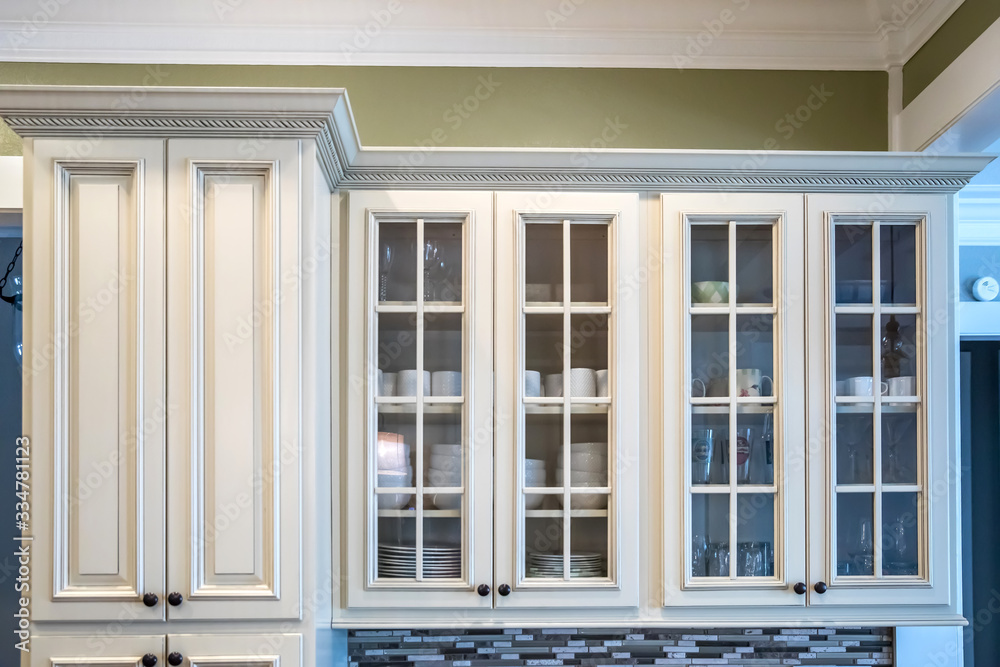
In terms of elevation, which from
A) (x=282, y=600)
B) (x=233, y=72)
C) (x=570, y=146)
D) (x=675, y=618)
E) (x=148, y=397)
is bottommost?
(x=675, y=618)

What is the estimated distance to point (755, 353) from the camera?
6.34 ft

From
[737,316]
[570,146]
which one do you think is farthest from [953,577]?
[570,146]

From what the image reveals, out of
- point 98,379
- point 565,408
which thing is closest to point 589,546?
point 565,408

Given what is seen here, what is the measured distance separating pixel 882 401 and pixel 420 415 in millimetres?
1072

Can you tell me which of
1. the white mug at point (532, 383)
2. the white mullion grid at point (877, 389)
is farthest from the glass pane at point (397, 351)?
the white mullion grid at point (877, 389)

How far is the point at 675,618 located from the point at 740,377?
0.57 meters

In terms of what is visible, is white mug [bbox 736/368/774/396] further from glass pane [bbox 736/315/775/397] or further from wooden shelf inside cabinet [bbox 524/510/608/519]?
wooden shelf inside cabinet [bbox 524/510/608/519]

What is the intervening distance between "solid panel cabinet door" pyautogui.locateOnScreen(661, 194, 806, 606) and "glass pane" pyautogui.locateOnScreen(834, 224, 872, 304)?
3.9 inches

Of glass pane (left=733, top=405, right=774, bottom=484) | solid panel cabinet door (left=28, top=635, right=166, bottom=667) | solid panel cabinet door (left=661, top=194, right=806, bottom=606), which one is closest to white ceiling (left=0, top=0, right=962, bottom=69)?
solid panel cabinet door (left=661, top=194, right=806, bottom=606)

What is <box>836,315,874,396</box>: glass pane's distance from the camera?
6.36 ft

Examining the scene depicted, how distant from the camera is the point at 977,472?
2.92 metres

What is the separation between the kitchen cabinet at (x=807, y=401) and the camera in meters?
1.90

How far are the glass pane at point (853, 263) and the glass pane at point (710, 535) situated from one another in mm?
556

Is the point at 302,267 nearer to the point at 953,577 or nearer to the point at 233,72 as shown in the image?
the point at 233,72
